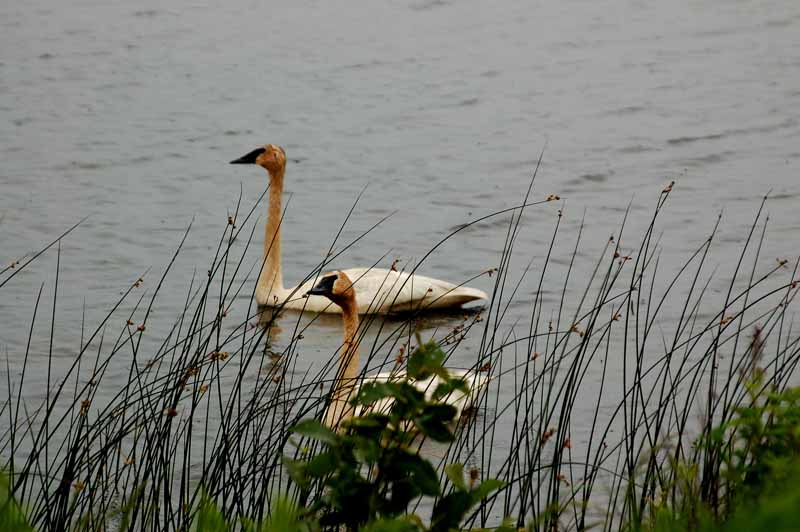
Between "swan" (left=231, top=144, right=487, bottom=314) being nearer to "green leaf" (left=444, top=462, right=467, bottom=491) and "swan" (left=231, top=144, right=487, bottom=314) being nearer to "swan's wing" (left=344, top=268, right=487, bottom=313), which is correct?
"swan's wing" (left=344, top=268, right=487, bottom=313)

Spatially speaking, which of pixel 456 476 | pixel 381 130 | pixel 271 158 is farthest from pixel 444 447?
pixel 381 130

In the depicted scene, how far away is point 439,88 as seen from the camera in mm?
15383

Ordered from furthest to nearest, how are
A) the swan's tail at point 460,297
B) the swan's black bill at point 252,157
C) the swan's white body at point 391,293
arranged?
the swan's black bill at point 252,157 → the swan's tail at point 460,297 → the swan's white body at point 391,293

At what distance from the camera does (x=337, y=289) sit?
7.11 meters

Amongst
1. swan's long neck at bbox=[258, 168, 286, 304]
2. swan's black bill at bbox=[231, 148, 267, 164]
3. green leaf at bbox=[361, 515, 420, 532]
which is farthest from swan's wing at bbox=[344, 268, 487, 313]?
green leaf at bbox=[361, 515, 420, 532]

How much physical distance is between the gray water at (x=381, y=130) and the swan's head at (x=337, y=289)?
1382mm

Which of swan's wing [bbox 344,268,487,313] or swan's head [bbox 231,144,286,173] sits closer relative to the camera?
swan's wing [bbox 344,268,487,313]

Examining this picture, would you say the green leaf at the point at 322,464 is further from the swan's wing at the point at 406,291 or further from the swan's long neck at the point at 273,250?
the swan's wing at the point at 406,291

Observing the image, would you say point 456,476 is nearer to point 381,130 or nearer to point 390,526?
point 390,526

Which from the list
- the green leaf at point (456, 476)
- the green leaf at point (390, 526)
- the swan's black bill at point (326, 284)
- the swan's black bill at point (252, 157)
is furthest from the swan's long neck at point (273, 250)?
the green leaf at point (390, 526)

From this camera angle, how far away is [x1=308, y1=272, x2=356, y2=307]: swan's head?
709cm

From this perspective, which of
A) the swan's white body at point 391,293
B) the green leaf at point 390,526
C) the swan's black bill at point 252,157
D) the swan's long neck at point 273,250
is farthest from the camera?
the swan's black bill at point 252,157

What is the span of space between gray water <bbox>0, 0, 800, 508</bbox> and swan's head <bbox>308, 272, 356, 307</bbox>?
1.38 metres

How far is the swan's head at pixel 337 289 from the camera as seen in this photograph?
23.3 ft
